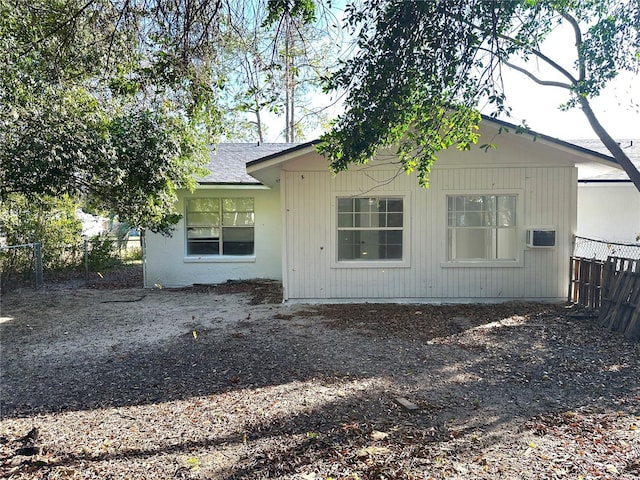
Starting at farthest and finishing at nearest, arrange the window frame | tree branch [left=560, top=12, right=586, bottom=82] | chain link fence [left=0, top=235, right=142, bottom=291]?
the window frame, chain link fence [left=0, top=235, right=142, bottom=291], tree branch [left=560, top=12, right=586, bottom=82]

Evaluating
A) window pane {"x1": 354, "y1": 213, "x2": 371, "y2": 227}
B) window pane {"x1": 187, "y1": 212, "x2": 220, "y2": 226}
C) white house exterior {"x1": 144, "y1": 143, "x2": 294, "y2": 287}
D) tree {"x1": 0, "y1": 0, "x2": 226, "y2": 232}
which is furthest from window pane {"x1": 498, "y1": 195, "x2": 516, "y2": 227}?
window pane {"x1": 187, "y1": 212, "x2": 220, "y2": 226}

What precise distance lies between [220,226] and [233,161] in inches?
98.5

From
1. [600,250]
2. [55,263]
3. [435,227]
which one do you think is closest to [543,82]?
[435,227]

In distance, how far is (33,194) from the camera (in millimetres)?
7418

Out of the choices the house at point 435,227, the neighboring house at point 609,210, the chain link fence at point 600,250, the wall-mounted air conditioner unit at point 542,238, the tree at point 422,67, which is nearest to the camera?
the tree at point 422,67

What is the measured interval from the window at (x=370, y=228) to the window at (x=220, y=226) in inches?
154

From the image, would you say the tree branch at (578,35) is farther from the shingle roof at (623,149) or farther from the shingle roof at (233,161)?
the shingle roof at (233,161)

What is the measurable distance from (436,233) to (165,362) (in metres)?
5.42

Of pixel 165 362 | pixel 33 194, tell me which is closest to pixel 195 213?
pixel 33 194

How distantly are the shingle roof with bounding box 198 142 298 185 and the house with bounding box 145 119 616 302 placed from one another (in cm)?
Result: 260

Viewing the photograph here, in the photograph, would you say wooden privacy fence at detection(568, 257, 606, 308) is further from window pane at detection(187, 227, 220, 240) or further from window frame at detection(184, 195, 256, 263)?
window pane at detection(187, 227, 220, 240)

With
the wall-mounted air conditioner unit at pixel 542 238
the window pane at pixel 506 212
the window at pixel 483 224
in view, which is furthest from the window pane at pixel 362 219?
the wall-mounted air conditioner unit at pixel 542 238

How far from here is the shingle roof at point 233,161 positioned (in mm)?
11078

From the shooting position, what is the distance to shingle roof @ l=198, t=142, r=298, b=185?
36.3ft
